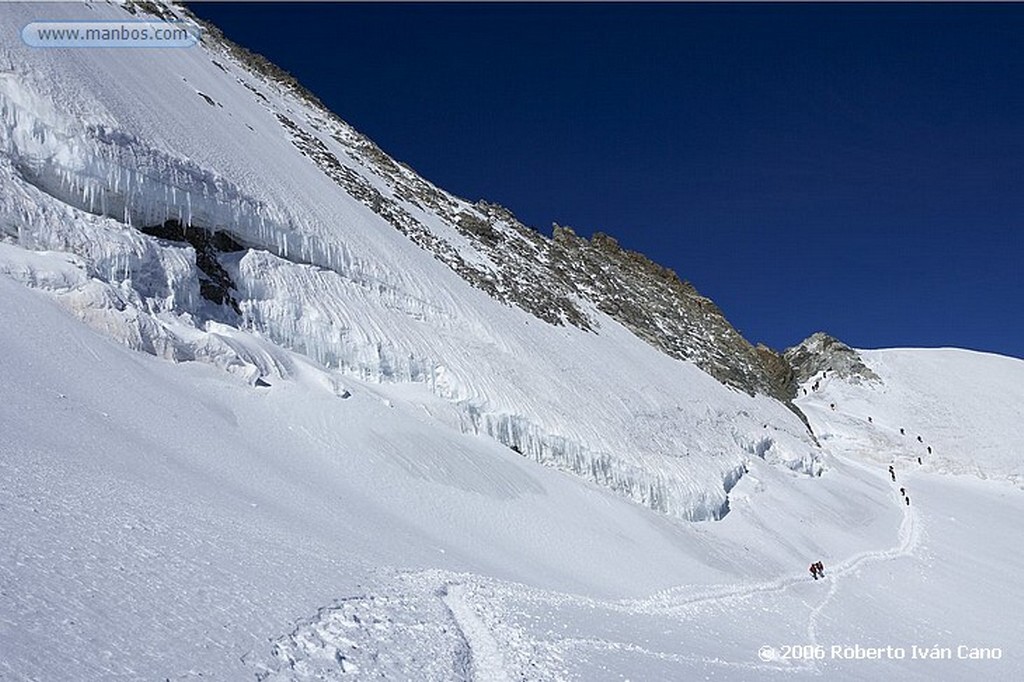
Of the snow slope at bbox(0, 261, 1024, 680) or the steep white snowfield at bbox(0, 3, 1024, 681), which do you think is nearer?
the snow slope at bbox(0, 261, 1024, 680)

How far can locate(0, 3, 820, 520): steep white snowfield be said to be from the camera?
1580cm

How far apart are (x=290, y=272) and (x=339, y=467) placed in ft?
25.1

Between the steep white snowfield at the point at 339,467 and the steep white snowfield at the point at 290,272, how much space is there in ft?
0.34

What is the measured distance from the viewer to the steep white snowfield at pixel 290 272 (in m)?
15.8

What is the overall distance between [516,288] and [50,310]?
20.7m

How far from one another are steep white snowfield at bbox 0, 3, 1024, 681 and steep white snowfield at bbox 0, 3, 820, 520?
10cm

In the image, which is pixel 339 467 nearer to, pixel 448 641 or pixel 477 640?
pixel 477 640

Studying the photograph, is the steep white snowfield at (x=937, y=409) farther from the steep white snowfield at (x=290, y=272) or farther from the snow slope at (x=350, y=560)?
the snow slope at (x=350, y=560)


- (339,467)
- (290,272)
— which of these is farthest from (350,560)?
(290,272)

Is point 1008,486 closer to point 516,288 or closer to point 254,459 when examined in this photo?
point 516,288

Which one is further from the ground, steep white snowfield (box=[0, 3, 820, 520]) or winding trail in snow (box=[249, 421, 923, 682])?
steep white snowfield (box=[0, 3, 820, 520])

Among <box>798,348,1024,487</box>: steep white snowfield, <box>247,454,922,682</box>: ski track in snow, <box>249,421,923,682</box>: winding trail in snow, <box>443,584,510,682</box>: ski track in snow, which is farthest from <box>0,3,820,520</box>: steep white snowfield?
<box>798,348,1024,487</box>: steep white snowfield

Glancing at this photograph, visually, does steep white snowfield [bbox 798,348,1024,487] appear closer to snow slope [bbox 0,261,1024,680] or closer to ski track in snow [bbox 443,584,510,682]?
snow slope [bbox 0,261,1024,680]

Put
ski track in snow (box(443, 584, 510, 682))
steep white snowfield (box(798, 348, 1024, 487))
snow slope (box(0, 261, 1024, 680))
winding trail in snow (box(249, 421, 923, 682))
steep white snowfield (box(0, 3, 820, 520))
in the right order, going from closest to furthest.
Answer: snow slope (box(0, 261, 1024, 680)) < winding trail in snow (box(249, 421, 923, 682)) < ski track in snow (box(443, 584, 510, 682)) < steep white snowfield (box(0, 3, 820, 520)) < steep white snowfield (box(798, 348, 1024, 487))
